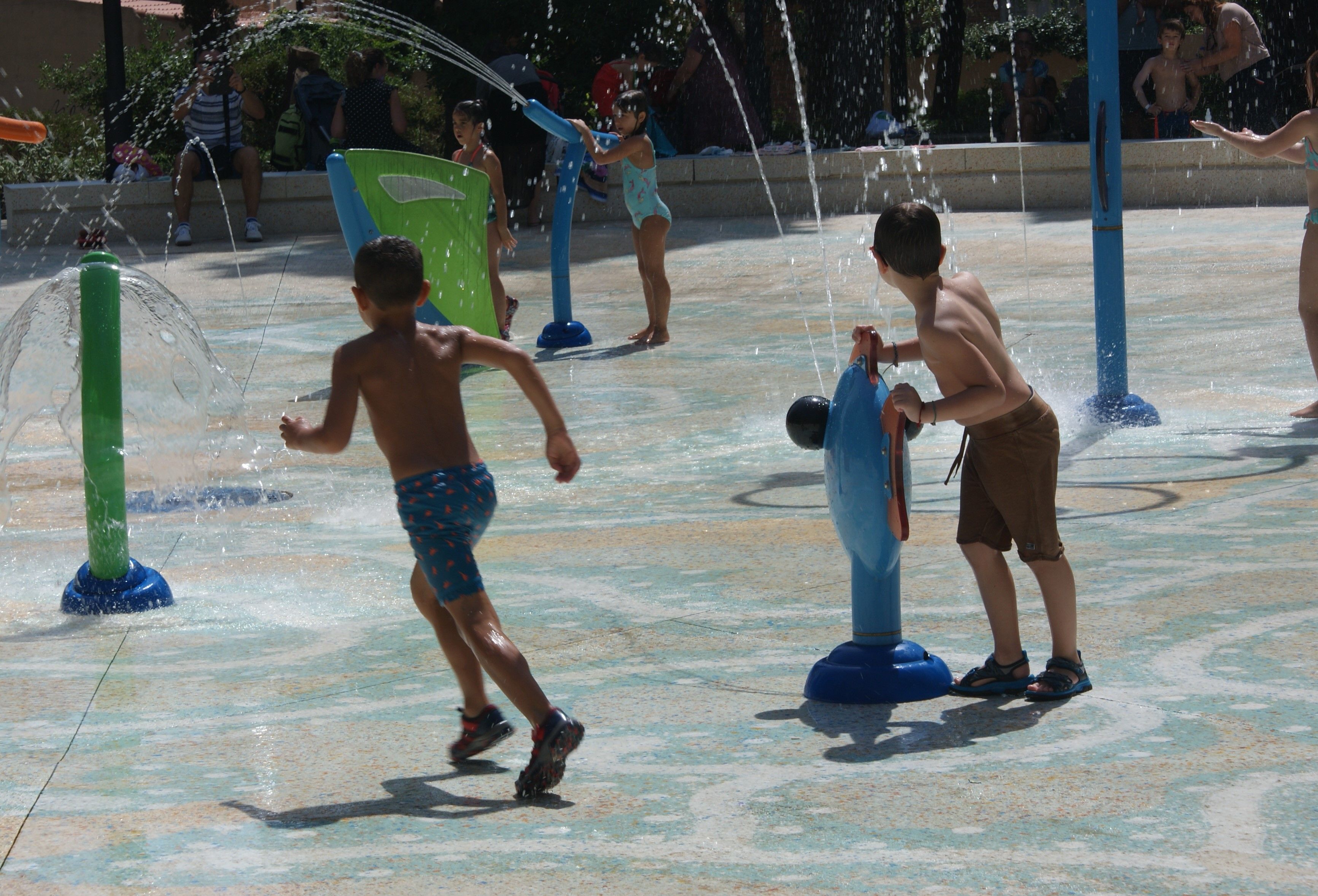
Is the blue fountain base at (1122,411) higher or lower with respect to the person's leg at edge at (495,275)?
lower

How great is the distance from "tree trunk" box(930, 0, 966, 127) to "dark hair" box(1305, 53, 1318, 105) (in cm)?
1598

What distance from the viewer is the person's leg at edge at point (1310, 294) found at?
763 centimetres

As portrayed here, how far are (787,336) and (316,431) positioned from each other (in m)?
7.37

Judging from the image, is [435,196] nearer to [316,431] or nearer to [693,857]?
[316,431]

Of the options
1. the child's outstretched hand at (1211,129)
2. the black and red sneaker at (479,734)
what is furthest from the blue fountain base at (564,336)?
the black and red sneaker at (479,734)

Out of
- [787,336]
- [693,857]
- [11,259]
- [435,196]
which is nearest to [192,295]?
[11,259]

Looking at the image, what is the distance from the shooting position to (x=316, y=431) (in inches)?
144

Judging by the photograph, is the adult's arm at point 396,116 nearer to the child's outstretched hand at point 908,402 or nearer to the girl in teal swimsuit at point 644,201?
the girl in teal swimsuit at point 644,201

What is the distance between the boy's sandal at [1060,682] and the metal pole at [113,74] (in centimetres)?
1512

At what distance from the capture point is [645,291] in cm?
1077

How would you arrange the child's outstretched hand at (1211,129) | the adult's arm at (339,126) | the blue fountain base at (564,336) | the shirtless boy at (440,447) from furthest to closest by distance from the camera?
the adult's arm at (339,126)
the blue fountain base at (564,336)
the child's outstretched hand at (1211,129)
the shirtless boy at (440,447)

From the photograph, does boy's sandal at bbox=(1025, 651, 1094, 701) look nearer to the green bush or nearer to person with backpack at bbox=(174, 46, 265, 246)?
person with backpack at bbox=(174, 46, 265, 246)

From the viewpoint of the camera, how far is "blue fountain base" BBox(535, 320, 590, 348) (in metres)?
11.1

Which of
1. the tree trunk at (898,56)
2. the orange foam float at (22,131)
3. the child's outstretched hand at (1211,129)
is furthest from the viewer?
the tree trunk at (898,56)
